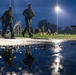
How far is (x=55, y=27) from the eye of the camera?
38312mm

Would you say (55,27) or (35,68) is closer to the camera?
(35,68)

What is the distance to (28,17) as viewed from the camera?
2556cm

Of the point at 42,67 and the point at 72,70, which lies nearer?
the point at 72,70

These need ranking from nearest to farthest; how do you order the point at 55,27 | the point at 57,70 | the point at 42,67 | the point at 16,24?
the point at 57,70
the point at 42,67
the point at 16,24
the point at 55,27

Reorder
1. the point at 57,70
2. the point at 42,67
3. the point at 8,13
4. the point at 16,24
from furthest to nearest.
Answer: the point at 16,24, the point at 8,13, the point at 42,67, the point at 57,70

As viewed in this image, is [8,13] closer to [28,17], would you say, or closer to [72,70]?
[28,17]

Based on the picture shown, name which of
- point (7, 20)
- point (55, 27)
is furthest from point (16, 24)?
point (55, 27)

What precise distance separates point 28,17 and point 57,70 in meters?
17.9

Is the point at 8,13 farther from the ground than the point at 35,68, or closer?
farther from the ground

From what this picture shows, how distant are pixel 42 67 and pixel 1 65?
121 centimetres

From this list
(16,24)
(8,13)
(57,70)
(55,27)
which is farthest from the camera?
(55,27)

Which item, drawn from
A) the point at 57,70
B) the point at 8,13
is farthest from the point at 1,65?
the point at 8,13

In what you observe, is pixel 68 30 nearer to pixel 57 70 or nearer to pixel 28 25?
pixel 28 25

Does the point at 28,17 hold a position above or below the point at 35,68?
above
